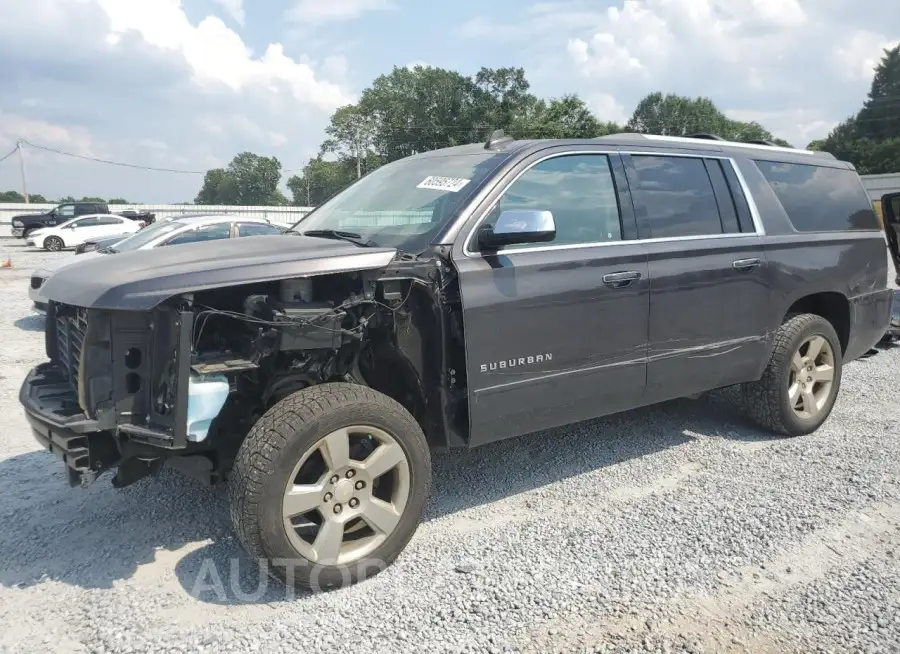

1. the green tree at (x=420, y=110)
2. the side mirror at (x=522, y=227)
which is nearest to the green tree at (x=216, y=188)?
the green tree at (x=420, y=110)

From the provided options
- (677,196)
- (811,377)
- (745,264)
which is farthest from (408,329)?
(811,377)

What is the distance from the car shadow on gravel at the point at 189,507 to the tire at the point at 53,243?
81.5 ft

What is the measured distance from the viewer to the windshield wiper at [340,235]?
3.56 m

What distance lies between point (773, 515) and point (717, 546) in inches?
21.2

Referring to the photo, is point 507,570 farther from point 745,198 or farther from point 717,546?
point 745,198

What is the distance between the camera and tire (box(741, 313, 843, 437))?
470 centimetres

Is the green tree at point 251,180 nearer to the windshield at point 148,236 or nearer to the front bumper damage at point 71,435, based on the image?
the windshield at point 148,236

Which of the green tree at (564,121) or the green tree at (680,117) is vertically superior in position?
the green tree at (680,117)

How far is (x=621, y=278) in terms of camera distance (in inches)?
148

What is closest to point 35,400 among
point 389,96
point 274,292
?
point 274,292

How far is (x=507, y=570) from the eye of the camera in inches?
122

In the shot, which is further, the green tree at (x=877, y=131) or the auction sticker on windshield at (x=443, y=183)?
the green tree at (x=877, y=131)

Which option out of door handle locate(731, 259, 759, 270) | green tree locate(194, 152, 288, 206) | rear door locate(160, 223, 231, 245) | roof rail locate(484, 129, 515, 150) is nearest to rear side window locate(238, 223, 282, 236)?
rear door locate(160, 223, 231, 245)

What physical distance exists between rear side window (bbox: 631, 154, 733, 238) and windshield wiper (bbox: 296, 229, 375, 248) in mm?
1685
